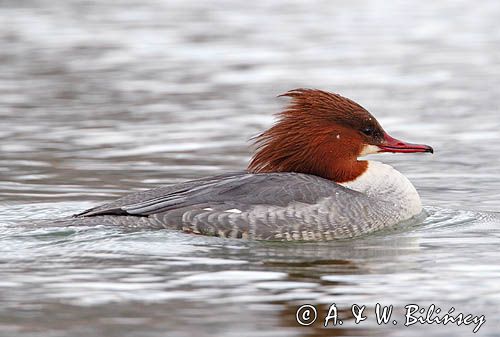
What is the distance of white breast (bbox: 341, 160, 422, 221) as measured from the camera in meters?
9.42

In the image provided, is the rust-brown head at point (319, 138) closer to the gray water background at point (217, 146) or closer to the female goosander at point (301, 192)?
the female goosander at point (301, 192)

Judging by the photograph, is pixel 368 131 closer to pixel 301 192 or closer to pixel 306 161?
pixel 306 161

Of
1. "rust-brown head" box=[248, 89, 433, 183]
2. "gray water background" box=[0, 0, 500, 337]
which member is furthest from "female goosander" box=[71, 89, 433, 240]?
"gray water background" box=[0, 0, 500, 337]

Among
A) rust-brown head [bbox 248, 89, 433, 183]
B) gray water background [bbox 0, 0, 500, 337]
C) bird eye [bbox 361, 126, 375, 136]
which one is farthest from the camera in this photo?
bird eye [bbox 361, 126, 375, 136]

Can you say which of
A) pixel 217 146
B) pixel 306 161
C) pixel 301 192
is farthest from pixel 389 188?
pixel 217 146

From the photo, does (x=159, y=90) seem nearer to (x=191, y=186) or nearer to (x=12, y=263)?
(x=191, y=186)

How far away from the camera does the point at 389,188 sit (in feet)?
31.1

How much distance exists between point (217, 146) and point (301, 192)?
375cm

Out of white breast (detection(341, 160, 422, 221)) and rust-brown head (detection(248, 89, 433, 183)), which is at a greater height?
rust-brown head (detection(248, 89, 433, 183))

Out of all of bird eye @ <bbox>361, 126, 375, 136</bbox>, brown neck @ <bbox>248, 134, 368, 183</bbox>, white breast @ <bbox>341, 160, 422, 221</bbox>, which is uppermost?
bird eye @ <bbox>361, 126, 375, 136</bbox>

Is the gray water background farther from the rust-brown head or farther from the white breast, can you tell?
the rust-brown head

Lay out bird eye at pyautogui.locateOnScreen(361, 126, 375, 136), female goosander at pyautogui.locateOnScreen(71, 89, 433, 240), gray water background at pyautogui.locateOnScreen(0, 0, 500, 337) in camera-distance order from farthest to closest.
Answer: bird eye at pyautogui.locateOnScreen(361, 126, 375, 136), female goosander at pyautogui.locateOnScreen(71, 89, 433, 240), gray water background at pyautogui.locateOnScreen(0, 0, 500, 337)

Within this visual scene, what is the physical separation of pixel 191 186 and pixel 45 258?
1.39 m

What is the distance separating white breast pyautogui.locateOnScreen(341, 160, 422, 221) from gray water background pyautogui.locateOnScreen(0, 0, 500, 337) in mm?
170
